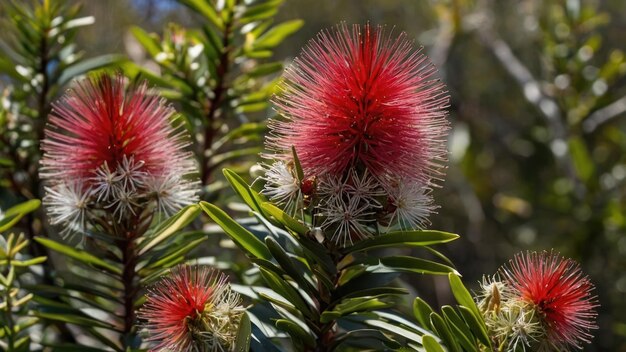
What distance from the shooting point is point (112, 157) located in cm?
130

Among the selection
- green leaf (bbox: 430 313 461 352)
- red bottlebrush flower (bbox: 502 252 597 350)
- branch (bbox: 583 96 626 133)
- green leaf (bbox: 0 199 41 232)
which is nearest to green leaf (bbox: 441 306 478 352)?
green leaf (bbox: 430 313 461 352)

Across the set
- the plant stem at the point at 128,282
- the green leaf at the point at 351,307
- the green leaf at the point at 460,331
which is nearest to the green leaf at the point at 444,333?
the green leaf at the point at 460,331

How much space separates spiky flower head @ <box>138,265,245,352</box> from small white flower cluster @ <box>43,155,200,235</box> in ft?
0.64

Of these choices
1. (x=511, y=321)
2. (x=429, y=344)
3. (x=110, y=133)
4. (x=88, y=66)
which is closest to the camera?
(x=429, y=344)

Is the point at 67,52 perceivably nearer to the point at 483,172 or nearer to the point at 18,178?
the point at 18,178

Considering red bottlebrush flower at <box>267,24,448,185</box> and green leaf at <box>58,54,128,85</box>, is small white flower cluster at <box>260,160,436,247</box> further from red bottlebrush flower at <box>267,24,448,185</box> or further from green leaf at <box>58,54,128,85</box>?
green leaf at <box>58,54,128,85</box>

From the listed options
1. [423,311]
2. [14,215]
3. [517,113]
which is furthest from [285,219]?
[517,113]

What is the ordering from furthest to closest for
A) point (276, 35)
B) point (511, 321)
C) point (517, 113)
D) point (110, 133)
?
point (517, 113), point (276, 35), point (110, 133), point (511, 321)

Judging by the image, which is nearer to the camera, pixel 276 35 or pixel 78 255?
pixel 78 255

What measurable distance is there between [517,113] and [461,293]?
5.48 m

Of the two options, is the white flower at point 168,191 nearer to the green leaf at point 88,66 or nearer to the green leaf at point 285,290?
the green leaf at point 285,290

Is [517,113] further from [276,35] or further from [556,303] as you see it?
[556,303]

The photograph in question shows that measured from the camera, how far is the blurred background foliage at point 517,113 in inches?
144

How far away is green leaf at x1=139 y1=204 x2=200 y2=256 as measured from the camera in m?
1.32
